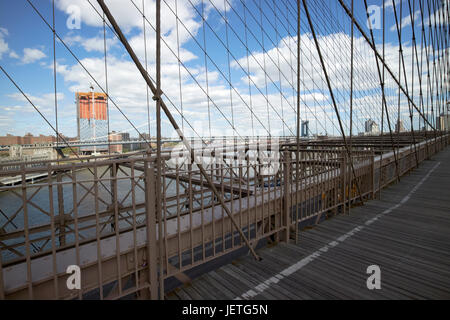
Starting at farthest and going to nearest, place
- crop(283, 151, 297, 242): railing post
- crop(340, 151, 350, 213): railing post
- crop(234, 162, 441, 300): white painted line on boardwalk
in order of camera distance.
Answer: crop(340, 151, 350, 213): railing post, crop(283, 151, 297, 242): railing post, crop(234, 162, 441, 300): white painted line on boardwalk

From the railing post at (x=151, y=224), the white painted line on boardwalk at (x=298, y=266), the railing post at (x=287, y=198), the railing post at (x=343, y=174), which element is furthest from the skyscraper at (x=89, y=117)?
the white painted line on boardwalk at (x=298, y=266)

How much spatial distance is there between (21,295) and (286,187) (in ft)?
7.99

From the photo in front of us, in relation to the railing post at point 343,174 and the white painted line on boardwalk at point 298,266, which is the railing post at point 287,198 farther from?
the railing post at point 343,174

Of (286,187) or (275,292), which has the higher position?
(286,187)

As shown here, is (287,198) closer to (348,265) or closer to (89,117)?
(348,265)

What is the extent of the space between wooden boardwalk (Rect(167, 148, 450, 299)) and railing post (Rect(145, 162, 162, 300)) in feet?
0.79

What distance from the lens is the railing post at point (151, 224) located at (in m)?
1.66

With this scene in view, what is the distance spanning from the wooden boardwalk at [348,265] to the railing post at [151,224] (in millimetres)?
241

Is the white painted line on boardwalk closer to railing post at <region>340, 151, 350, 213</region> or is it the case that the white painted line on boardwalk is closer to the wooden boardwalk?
the wooden boardwalk

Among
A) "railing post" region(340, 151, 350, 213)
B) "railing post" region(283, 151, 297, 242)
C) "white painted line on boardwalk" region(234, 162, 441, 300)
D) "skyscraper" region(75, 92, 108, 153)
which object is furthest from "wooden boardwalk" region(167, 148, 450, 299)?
"skyscraper" region(75, 92, 108, 153)

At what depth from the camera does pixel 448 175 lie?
7156 millimetres

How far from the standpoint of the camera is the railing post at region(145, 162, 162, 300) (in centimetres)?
166
